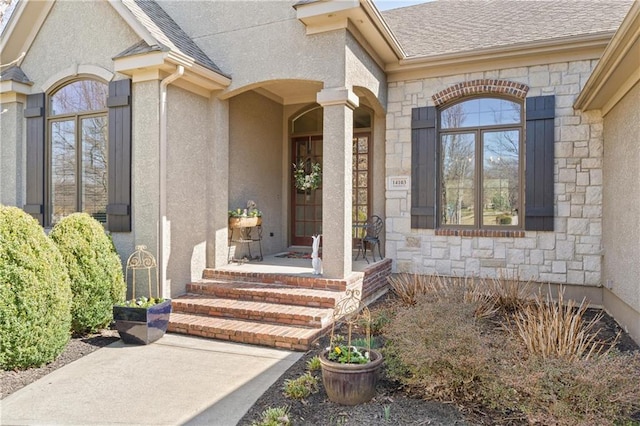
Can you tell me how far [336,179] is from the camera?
5586 mm

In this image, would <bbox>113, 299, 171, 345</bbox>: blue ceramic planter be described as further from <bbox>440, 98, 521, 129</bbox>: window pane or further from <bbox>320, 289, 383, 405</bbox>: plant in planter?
<bbox>440, 98, 521, 129</bbox>: window pane

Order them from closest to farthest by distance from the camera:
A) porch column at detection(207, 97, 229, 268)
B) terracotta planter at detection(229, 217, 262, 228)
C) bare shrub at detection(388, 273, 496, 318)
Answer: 1. bare shrub at detection(388, 273, 496, 318)
2. porch column at detection(207, 97, 229, 268)
3. terracotta planter at detection(229, 217, 262, 228)

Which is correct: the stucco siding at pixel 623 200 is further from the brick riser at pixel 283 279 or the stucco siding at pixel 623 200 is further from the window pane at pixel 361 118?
the window pane at pixel 361 118

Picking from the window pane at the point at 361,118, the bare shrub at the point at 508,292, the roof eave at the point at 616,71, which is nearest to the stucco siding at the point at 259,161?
the window pane at the point at 361,118

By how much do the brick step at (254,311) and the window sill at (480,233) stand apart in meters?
→ 2.78

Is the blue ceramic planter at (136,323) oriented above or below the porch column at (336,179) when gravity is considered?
below

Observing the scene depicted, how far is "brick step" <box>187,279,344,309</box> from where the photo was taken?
525 centimetres

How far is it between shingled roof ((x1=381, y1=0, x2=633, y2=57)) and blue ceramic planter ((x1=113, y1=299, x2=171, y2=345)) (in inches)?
226

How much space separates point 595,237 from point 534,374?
4.31 metres

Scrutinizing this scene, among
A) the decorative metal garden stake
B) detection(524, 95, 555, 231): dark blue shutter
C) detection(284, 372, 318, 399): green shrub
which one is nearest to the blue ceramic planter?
the decorative metal garden stake

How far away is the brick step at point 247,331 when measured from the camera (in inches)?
178

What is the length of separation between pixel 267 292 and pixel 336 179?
5.96 feet

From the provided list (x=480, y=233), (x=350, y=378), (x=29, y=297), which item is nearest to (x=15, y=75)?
(x=29, y=297)

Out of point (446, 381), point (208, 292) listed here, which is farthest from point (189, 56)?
point (446, 381)
